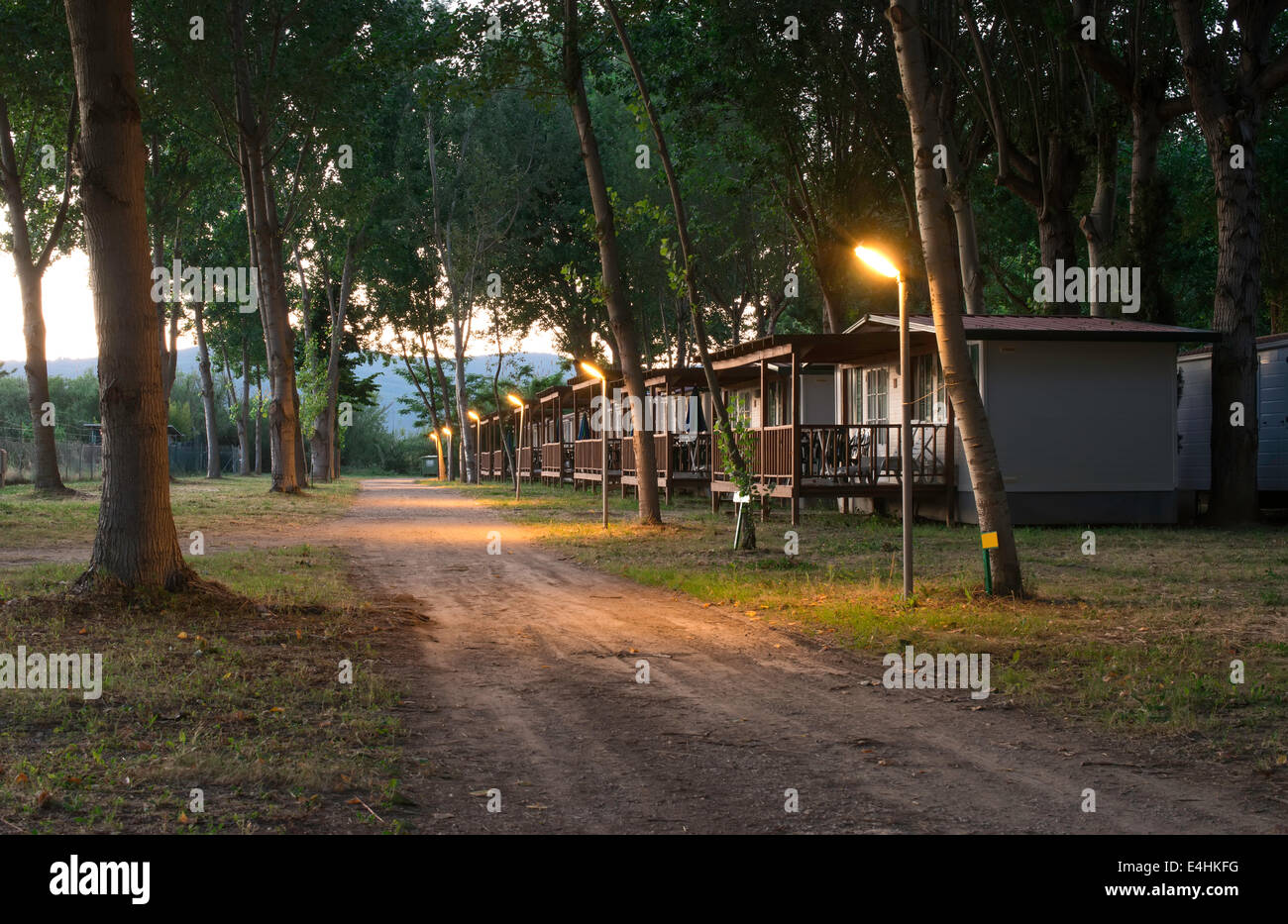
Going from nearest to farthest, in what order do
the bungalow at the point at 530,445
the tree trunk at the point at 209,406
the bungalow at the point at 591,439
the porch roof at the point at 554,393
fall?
the bungalow at the point at 591,439 → the porch roof at the point at 554,393 → the bungalow at the point at 530,445 → the tree trunk at the point at 209,406

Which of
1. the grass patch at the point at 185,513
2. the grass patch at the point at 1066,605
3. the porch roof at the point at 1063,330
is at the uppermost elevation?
the porch roof at the point at 1063,330

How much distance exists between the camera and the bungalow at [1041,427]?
743 inches

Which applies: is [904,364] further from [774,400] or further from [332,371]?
[332,371]

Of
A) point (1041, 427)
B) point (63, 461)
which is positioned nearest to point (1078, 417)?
point (1041, 427)

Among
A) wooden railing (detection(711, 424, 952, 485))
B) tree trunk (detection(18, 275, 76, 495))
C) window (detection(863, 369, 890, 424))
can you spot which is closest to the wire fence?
tree trunk (detection(18, 275, 76, 495))

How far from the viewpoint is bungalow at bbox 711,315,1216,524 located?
743 inches

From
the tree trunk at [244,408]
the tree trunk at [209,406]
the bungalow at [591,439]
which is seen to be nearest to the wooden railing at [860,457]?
the bungalow at [591,439]

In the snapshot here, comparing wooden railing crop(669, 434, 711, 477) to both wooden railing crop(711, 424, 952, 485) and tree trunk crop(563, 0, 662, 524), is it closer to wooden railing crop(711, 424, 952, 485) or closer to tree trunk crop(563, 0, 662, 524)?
wooden railing crop(711, 424, 952, 485)

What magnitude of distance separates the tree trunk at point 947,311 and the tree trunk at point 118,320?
661 centimetres

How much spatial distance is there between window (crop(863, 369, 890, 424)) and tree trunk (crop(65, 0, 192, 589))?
15346 mm

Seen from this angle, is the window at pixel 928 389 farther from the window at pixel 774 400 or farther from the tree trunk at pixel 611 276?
the window at pixel 774 400

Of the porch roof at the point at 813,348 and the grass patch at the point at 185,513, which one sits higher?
the porch roof at the point at 813,348

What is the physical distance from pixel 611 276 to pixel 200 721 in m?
14.1

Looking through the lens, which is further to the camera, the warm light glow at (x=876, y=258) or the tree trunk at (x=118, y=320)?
the warm light glow at (x=876, y=258)
